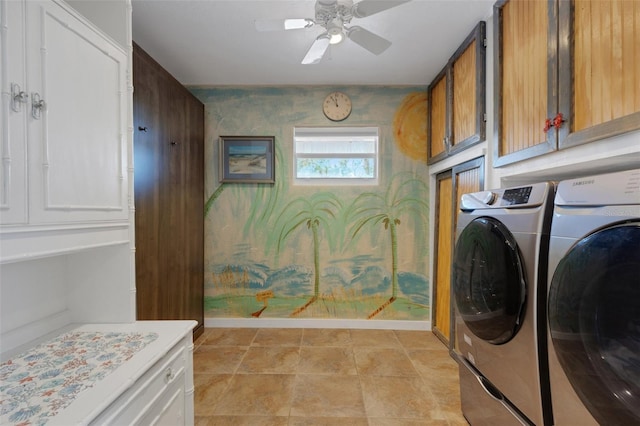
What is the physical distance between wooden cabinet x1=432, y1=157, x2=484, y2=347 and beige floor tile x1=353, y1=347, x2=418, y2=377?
491 mm

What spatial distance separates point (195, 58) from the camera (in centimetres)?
235

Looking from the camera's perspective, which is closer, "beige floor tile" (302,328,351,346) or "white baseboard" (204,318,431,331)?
"beige floor tile" (302,328,351,346)

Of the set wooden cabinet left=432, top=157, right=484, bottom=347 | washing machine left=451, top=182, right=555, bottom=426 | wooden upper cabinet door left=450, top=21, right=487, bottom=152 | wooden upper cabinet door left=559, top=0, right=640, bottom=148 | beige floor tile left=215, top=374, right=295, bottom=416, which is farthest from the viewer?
wooden cabinet left=432, top=157, right=484, bottom=347

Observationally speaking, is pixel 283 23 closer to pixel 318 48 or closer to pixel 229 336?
pixel 318 48

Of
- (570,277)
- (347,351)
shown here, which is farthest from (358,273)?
(570,277)

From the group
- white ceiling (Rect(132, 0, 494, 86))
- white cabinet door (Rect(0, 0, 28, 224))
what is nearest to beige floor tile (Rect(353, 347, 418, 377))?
white cabinet door (Rect(0, 0, 28, 224))

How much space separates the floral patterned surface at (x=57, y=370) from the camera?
765 mm

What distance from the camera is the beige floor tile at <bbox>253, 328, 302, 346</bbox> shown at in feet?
8.42

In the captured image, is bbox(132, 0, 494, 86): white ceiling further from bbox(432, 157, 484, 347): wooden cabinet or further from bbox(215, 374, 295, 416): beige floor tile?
bbox(215, 374, 295, 416): beige floor tile

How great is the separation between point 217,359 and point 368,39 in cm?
274

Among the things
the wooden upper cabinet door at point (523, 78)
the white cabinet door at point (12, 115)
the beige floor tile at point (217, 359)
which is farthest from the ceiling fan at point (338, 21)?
the beige floor tile at point (217, 359)

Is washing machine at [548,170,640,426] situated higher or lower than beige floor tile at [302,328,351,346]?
higher

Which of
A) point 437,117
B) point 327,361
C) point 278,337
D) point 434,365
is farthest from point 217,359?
point 437,117

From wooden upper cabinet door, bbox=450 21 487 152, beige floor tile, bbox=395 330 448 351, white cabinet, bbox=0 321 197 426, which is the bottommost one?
beige floor tile, bbox=395 330 448 351
